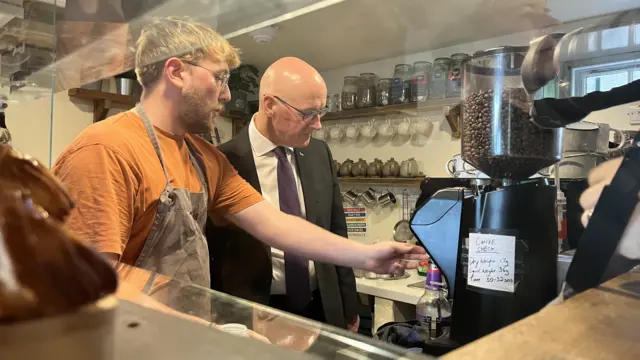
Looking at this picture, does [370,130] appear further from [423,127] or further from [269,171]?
[269,171]

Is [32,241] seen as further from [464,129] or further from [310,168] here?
[310,168]

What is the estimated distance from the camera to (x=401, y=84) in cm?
132

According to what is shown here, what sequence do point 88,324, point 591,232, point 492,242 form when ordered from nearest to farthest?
point 88,324 < point 591,232 < point 492,242

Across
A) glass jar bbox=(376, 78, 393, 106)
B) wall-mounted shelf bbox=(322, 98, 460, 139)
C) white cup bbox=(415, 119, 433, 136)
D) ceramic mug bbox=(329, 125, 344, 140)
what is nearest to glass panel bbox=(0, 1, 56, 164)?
wall-mounted shelf bbox=(322, 98, 460, 139)

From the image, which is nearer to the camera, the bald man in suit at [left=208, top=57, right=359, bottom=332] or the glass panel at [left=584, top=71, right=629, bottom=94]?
the glass panel at [left=584, top=71, right=629, bottom=94]

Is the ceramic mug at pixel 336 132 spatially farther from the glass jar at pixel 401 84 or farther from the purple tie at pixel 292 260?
the purple tie at pixel 292 260

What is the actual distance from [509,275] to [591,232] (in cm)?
12

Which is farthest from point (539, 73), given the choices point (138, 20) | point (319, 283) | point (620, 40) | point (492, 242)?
point (319, 283)

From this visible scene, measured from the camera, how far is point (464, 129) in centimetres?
69

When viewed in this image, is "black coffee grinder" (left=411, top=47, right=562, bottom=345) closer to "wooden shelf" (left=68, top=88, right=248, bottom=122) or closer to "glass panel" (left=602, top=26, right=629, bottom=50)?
"glass panel" (left=602, top=26, right=629, bottom=50)

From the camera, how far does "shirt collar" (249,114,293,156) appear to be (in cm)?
115

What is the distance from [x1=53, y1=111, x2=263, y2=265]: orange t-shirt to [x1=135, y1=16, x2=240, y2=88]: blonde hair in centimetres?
12

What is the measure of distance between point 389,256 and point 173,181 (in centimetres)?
42

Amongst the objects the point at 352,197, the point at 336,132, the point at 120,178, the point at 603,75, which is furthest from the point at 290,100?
Result: the point at 352,197
